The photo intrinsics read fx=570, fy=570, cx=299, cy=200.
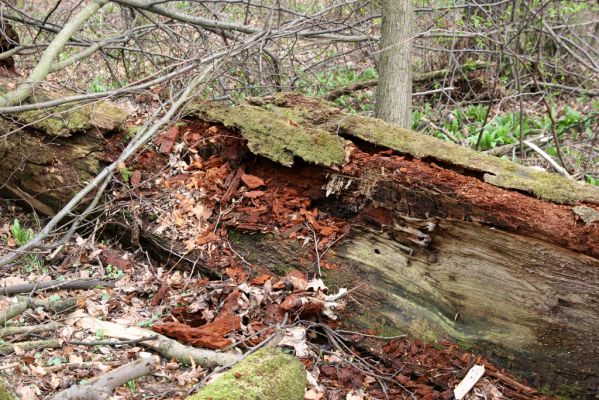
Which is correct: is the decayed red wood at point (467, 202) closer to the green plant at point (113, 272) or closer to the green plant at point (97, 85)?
the green plant at point (113, 272)

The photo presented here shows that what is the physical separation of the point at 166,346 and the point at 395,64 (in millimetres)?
4097

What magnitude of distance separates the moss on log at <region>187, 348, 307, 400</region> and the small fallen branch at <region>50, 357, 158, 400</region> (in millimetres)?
Answer: 394

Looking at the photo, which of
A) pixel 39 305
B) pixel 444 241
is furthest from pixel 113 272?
pixel 444 241

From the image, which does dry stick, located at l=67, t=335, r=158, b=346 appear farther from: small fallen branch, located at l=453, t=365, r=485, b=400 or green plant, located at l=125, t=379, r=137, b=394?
small fallen branch, located at l=453, t=365, r=485, b=400

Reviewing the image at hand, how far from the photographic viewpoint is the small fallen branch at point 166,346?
3578mm

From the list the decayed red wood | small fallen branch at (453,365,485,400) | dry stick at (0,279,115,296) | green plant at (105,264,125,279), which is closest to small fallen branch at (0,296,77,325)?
dry stick at (0,279,115,296)

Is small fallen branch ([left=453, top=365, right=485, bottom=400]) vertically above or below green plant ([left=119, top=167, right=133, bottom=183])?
below

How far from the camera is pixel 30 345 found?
355 cm

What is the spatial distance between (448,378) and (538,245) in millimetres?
1007

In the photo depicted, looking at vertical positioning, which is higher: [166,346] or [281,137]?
[281,137]

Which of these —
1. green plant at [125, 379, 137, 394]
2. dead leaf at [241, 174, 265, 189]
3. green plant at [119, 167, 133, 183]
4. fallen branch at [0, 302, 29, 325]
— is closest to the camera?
green plant at [125, 379, 137, 394]

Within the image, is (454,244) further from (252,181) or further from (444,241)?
(252,181)

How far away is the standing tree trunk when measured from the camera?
6105mm

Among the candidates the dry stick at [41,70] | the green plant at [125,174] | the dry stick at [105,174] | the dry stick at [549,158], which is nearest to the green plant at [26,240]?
the dry stick at [105,174]
